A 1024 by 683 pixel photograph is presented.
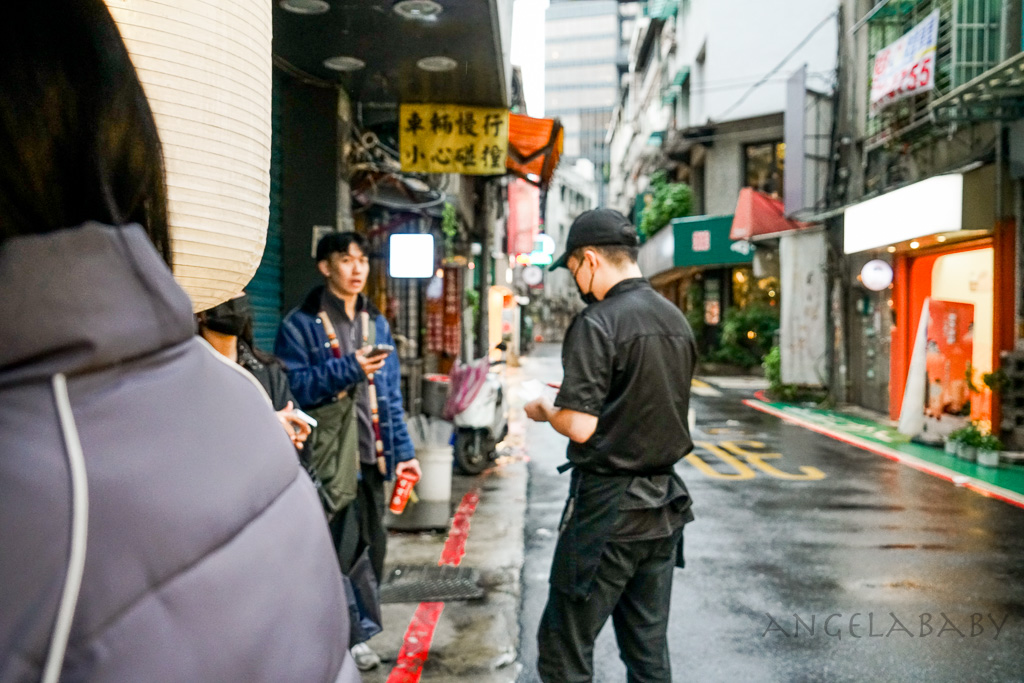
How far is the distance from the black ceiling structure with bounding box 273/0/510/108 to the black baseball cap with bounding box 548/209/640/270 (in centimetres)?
279

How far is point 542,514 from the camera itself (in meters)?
7.97

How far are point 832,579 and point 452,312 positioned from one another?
1055 cm

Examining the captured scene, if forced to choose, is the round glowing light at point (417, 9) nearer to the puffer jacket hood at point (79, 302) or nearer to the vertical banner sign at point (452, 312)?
the puffer jacket hood at point (79, 302)

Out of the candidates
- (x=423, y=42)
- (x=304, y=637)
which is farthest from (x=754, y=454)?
(x=304, y=637)

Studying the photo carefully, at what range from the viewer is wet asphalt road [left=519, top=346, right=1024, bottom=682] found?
4.51 meters

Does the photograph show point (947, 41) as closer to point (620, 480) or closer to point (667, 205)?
point (620, 480)

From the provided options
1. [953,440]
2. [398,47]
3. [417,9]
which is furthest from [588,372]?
[953,440]

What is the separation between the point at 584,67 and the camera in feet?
358

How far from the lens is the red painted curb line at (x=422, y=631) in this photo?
4289 millimetres

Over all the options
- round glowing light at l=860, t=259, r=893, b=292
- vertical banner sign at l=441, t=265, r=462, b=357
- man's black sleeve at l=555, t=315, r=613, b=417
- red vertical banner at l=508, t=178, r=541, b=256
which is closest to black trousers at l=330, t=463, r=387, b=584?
man's black sleeve at l=555, t=315, r=613, b=417

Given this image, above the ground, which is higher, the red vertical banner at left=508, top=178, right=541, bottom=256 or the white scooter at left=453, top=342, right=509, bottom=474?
the red vertical banner at left=508, top=178, right=541, bottom=256

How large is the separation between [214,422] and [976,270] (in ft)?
49.5

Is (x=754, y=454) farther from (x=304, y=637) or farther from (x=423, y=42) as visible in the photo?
(x=304, y=637)

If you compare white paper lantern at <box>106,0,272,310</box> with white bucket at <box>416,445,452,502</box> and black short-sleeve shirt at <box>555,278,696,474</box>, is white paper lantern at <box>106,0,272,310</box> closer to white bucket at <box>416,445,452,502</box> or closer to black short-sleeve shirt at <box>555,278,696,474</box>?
black short-sleeve shirt at <box>555,278,696,474</box>
